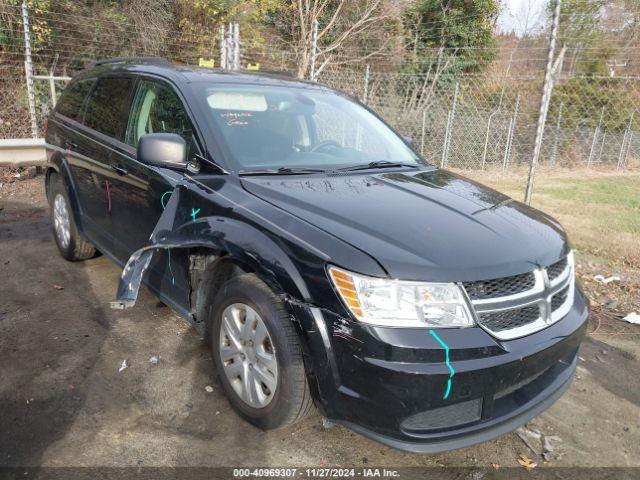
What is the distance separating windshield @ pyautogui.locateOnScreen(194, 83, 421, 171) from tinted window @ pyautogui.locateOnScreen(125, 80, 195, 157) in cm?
17

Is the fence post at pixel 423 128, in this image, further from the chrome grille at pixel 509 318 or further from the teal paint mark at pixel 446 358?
the teal paint mark at pixel 446 358

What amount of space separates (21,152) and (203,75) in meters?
6.09

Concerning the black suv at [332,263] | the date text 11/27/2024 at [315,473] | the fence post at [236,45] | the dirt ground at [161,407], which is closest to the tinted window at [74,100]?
the black suv at [332,263]

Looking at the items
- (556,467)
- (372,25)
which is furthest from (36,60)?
(556,467)

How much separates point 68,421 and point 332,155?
6.94ft

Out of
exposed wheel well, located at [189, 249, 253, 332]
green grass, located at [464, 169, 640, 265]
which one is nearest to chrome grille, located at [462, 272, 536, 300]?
exposed wheel well, located at [189, 249, 253, 332]

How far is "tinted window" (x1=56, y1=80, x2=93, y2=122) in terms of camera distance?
176 inches

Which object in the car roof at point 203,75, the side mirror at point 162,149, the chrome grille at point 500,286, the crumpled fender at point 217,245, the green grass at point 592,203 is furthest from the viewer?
the green grass at point 592,203

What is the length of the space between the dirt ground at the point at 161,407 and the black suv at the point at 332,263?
262 mm

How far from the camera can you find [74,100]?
465 cm

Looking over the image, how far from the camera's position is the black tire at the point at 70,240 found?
458 cm

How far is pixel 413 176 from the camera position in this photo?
323 centimetres

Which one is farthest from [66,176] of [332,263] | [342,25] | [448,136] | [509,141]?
[342,25]

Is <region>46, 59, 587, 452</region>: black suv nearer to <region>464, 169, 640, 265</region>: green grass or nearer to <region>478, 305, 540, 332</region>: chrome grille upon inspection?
<region>478, 305, 540, 332</region>: chrome grille
